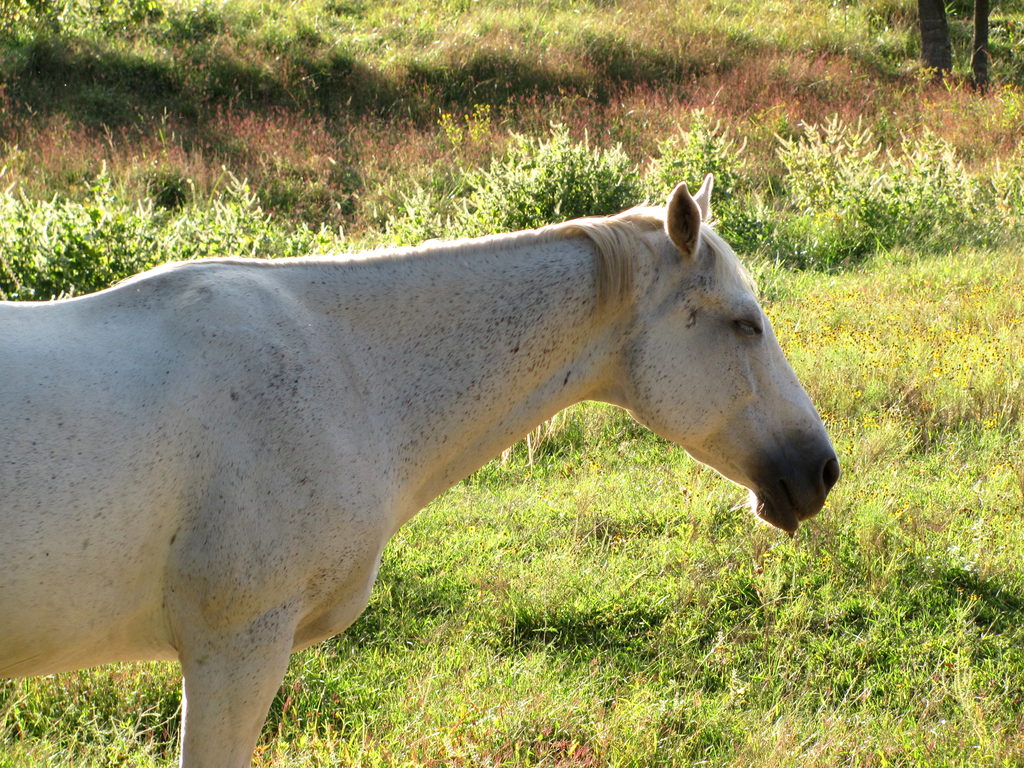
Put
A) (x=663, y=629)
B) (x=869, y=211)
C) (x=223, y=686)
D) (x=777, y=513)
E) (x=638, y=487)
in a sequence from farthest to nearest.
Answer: (x=869, y=211) < (x=638, y=487) < (x=663, y=629) < (x=777, y=513) < (x=223, y=686)

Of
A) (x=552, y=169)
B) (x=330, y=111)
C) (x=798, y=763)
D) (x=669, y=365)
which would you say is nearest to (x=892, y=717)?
(x=798, y=763)

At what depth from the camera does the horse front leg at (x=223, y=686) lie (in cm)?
232

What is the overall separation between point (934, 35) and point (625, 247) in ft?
59.3

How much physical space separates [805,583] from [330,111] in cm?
1252

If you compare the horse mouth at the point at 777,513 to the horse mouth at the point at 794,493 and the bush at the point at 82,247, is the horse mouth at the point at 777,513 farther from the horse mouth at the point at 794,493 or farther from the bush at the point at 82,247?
the bush at the point at 82,247

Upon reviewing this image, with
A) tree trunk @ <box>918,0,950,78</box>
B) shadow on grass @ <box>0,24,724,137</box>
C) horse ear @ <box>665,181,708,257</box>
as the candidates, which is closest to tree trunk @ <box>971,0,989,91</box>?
tree trunk @ <box>918,0,950,78</box>

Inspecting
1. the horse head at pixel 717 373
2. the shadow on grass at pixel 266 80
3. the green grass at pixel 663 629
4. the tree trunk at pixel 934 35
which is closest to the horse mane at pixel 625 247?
the horse head at pixel 717 373

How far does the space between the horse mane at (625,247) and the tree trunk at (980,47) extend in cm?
1685

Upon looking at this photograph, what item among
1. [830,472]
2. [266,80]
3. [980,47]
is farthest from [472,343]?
[980,47]

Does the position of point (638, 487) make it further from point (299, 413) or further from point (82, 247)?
point (82, 247)

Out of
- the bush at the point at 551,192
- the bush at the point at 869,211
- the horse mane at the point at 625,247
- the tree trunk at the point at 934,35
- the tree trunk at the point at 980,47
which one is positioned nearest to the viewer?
the horse mane at the point at 625,247

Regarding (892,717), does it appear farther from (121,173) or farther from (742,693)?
(121,173)

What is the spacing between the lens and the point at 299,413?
7.78 feet

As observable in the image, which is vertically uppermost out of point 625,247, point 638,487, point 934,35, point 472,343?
point 625,247
